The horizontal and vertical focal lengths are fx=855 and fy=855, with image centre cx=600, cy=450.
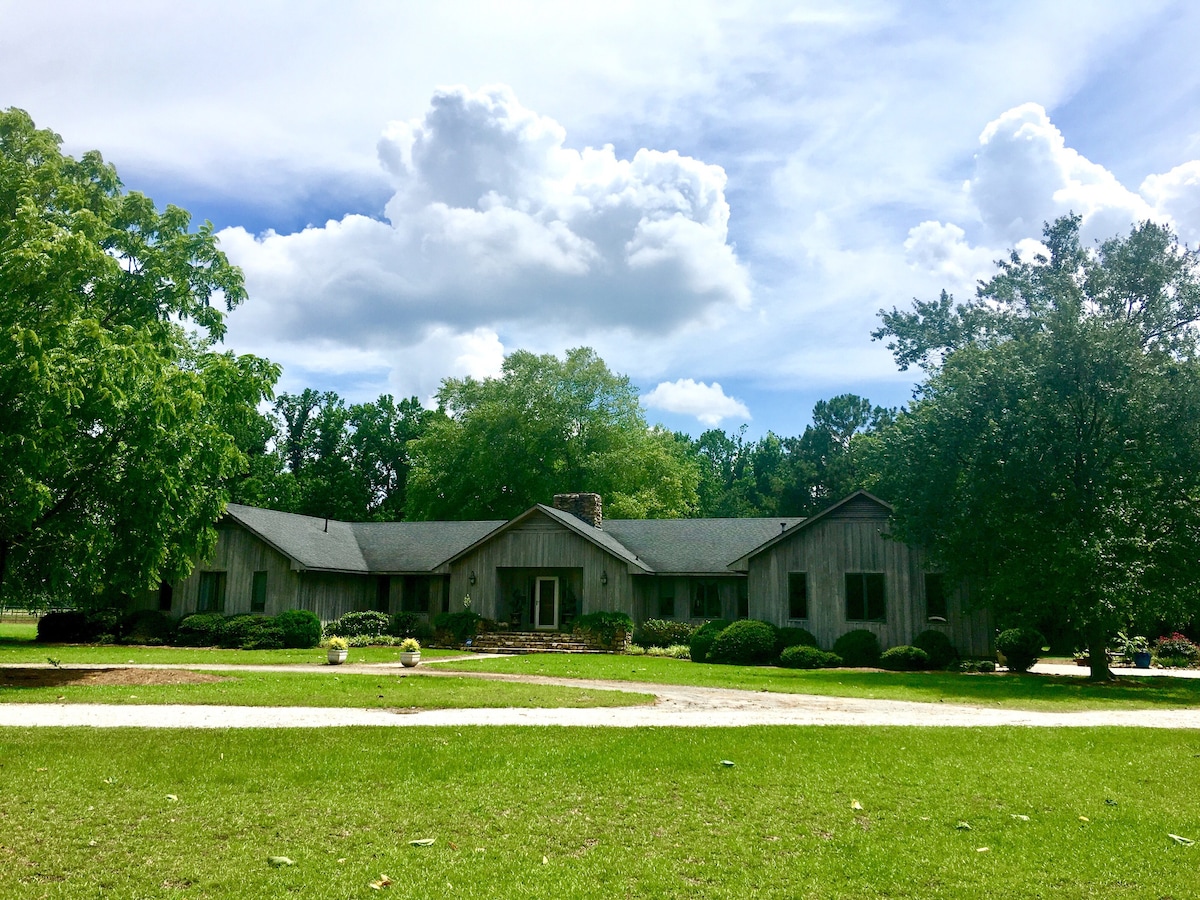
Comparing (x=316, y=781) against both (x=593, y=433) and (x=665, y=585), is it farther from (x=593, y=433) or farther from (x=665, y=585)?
(x=593, y=433)

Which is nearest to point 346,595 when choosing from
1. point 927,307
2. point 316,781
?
point 927,307

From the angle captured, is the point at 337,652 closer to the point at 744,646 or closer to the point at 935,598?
the point at 744,646

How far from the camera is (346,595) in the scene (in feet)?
114

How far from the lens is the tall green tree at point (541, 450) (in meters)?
52.5

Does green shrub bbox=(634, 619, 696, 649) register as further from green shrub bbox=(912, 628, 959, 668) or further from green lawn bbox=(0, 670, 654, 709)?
green lawn bbox=(0, 670, 654, 709)

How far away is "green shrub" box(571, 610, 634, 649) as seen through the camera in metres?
29.8

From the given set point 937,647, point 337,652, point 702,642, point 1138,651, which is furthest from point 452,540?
point 1138,651

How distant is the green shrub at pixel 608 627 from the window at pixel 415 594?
8.57m

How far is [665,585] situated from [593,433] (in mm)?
22704

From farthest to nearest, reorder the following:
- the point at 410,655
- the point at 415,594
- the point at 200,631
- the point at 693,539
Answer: the point at 415,594 → the point at 693,539 → the point at 200,631 → the point at 410,655

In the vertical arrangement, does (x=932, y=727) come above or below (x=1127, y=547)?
below

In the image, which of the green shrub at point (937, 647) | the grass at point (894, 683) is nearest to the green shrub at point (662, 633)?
the grass at point (894, 683)

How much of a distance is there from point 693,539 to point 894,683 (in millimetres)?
15157

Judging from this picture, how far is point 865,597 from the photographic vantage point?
92.4 ft
